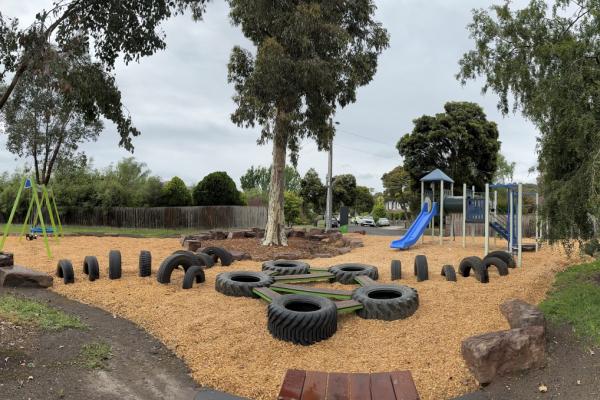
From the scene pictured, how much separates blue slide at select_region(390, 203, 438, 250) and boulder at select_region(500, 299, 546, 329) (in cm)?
883

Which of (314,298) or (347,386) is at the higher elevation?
(314,298)

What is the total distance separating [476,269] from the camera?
26.2 feet

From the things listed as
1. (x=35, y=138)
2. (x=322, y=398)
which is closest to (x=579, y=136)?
(x=322, y=398)

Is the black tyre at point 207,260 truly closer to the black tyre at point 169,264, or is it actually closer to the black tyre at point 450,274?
the black tyre at point 169,264

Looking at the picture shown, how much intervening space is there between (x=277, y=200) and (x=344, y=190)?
49.8m

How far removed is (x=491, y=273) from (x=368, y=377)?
5737mm

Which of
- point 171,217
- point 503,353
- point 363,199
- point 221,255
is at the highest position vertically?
point 363,199

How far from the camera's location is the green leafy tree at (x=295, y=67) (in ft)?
42.6

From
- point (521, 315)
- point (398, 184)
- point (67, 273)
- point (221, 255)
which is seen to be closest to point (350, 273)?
point (521, 315)

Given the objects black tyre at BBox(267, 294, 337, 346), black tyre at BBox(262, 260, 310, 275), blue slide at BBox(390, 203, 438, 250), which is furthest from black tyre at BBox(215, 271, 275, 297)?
blue slide at BBox(390, 203, 438, 250)

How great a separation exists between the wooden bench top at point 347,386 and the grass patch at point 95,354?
5.99 feet

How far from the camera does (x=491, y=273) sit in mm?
8844

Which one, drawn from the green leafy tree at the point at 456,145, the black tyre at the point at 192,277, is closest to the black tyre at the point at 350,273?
the black tyre at the point at 192,277

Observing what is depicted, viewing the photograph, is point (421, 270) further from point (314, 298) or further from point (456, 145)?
point (456, 145)
